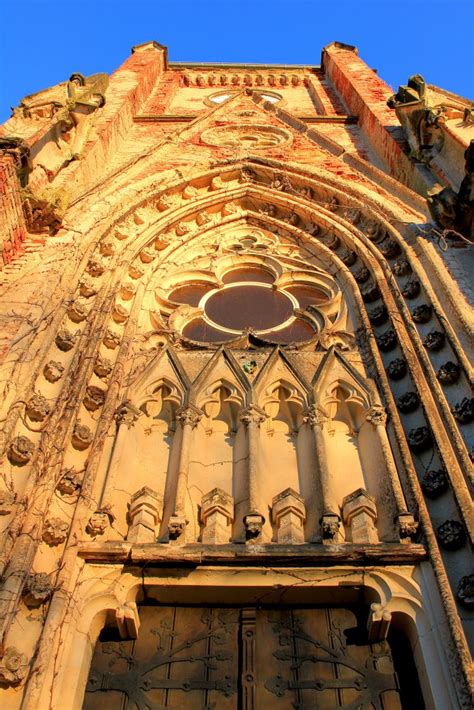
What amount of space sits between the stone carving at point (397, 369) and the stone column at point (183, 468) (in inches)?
79.1

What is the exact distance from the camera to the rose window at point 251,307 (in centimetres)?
896

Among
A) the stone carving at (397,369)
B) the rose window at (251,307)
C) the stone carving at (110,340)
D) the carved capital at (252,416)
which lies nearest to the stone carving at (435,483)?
the stone carving at (397,369)

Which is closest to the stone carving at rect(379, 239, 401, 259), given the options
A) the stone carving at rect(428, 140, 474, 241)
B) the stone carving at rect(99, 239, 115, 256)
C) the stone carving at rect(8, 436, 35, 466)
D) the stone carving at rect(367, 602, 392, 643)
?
the stone carving at rect(428, 140, 474, 241)

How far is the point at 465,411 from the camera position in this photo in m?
6.09

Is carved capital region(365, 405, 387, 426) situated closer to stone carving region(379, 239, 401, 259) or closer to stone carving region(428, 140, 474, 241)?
stone carving region(428, 140, 474, 241)

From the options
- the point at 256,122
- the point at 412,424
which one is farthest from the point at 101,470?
the point at 256,122

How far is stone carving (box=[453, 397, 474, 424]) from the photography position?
606 cm

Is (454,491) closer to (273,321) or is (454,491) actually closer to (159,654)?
(159,654)

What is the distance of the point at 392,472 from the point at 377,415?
82 cm

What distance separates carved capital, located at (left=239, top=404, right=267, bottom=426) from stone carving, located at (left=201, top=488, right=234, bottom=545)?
88cm

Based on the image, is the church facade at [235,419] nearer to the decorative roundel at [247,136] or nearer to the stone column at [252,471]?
the stone column at [252,471]

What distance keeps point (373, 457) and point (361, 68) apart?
13435 millimetres

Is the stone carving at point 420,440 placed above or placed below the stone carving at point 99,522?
above

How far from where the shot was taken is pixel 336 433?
272 inches
